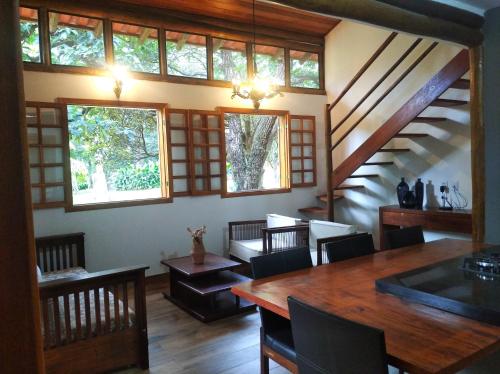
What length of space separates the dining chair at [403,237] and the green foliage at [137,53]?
3211 millimetres

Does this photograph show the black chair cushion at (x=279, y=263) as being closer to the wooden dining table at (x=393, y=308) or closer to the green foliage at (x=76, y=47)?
the wooden dining table at (x=393, y=308)

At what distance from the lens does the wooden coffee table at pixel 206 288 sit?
3.48 m

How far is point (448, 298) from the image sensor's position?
1592mm

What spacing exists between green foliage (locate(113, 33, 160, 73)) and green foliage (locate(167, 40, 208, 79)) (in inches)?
7.2

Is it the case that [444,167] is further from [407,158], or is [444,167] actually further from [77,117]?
[77,117]

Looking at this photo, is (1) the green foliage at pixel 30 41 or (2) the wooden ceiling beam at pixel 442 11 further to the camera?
(1) the green foliage at pixel 30 41

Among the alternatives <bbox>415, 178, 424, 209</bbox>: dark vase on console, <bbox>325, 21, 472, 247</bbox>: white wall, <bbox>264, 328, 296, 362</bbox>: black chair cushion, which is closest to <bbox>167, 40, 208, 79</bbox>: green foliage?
<bbox>325, 21, 472, 247</bbox>: white wall

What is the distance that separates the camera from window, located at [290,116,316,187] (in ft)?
18.8

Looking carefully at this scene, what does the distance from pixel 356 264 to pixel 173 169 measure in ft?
9.49

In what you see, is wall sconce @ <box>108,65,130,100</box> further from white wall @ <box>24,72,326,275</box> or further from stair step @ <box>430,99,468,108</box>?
stair step @ <box>430,99,468,108</box>

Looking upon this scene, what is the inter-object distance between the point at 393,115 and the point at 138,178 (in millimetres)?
3031

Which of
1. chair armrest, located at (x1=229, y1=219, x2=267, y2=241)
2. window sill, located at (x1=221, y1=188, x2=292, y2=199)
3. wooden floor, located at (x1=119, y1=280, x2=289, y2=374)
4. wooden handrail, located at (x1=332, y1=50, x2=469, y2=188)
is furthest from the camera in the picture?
window sill, located at (x1=221, y1=188, x2=292, y2=199)

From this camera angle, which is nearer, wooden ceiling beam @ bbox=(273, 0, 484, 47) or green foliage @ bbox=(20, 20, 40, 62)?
wooden ceiling beam @ bbox=(273, 0, 484, 47)

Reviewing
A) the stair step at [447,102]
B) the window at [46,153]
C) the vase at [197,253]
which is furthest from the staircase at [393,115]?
the window at [46,153]
